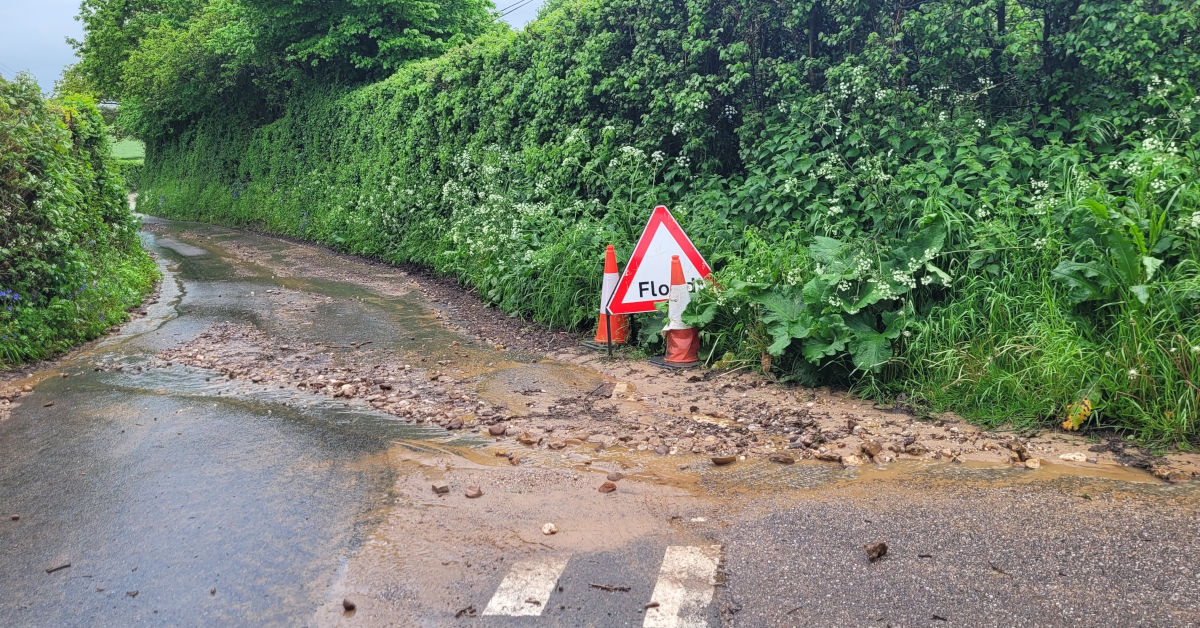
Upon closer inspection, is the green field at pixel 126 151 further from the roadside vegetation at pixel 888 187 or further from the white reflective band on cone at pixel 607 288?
the white reflective band on cone at pixel 607 288

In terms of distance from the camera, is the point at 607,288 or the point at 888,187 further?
the point at 607,288

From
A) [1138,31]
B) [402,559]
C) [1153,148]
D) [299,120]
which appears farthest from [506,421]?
[299,120]

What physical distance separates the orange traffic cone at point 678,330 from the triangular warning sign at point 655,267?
69 millimetres

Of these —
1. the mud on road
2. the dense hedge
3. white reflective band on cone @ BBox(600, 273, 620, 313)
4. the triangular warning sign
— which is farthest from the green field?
the triangular warning sign

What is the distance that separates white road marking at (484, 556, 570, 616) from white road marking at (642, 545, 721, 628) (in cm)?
42

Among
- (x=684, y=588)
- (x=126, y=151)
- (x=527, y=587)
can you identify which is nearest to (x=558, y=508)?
(x=527, y=587)

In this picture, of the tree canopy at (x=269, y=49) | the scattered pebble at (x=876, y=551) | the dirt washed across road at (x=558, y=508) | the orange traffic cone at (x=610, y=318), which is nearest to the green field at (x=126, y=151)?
the tree canopy at (x=269, y=49)

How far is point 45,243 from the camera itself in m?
8.28

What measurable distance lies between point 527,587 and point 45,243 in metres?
7.34

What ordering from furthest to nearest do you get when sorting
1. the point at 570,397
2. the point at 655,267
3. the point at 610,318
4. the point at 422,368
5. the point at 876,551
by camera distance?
the point at 610,318 < the point at 422,368 < the point at 655,267 < the point at 570,397 < the point at 876,551

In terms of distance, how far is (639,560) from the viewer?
139 inches

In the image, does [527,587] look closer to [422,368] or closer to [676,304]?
[676,304]

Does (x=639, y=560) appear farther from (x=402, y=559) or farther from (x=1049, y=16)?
(x=1049, y=16)

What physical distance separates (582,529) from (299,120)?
874 inches
